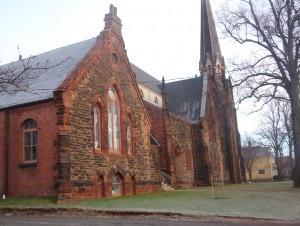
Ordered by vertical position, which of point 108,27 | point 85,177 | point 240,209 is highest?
point 108,27

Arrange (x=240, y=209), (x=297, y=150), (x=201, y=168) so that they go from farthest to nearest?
(x=201, y=168) < (x=297, y=150) < (x=240, y=209)

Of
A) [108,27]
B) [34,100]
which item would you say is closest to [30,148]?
[34,100]

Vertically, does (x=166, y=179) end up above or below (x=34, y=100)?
below

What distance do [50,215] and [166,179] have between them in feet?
53.3

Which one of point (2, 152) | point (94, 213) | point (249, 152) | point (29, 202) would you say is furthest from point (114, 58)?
point (249, 152)

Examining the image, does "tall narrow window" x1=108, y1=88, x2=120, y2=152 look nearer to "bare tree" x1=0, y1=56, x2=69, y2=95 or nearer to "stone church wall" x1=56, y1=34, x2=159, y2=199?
"stone church wall" x1=56, y1=34, x2=159, y2=199

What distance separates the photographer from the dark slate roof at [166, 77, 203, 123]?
39.1 meters

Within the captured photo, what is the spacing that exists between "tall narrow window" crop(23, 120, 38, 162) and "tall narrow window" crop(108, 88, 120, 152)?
430cm

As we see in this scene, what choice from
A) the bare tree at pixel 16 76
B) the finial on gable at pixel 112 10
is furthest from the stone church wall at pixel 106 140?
the bare tree at pixel 16 76

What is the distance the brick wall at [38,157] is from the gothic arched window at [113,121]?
4.29m

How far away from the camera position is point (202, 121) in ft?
121

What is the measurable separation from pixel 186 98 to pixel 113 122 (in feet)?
71.2

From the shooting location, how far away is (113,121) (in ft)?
69.3

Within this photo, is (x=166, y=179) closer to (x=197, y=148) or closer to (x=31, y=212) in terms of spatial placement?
(x=197, y=148)
